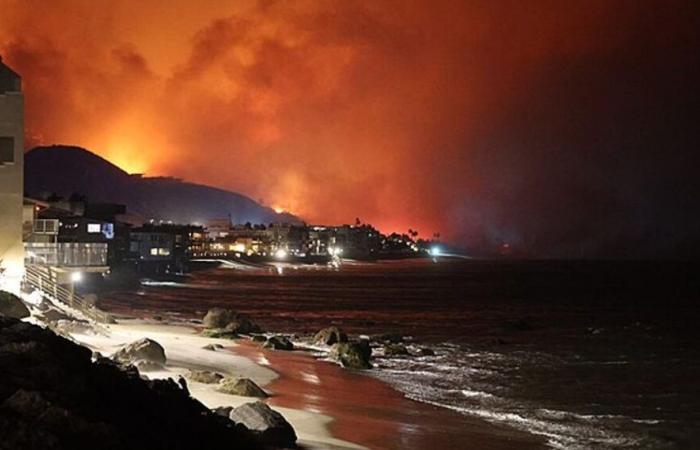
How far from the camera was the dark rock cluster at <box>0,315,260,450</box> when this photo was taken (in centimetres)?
1135

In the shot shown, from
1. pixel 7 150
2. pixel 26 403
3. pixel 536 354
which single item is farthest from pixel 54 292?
pixel 26 403

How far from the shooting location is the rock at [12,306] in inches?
1175

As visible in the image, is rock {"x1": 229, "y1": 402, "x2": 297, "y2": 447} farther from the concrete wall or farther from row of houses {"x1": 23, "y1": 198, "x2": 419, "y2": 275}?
row of houses {"x1": 23, "y1": 198, "x2": 419, "y2": 275}

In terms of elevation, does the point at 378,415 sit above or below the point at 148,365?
below

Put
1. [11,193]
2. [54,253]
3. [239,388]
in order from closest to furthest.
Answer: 1. [239,388]
2. [11,193]
3. [54,253]


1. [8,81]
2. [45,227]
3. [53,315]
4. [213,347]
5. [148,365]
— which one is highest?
[8,81]

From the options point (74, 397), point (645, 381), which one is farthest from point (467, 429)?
point (645, 381)

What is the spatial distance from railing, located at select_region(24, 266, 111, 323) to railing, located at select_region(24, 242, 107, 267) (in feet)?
11.3

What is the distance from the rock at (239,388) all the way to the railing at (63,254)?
28108 mm

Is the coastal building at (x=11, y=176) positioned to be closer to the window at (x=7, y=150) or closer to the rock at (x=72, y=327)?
the window at (x=7, y=150)

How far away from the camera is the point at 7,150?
38781 millimetres

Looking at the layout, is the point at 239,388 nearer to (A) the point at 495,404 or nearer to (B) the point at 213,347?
(A) the point at 495,404

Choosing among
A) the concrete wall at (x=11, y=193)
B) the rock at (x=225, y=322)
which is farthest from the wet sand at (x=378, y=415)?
the rock at (x=225, y=322)

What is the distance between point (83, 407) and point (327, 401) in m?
16.2
